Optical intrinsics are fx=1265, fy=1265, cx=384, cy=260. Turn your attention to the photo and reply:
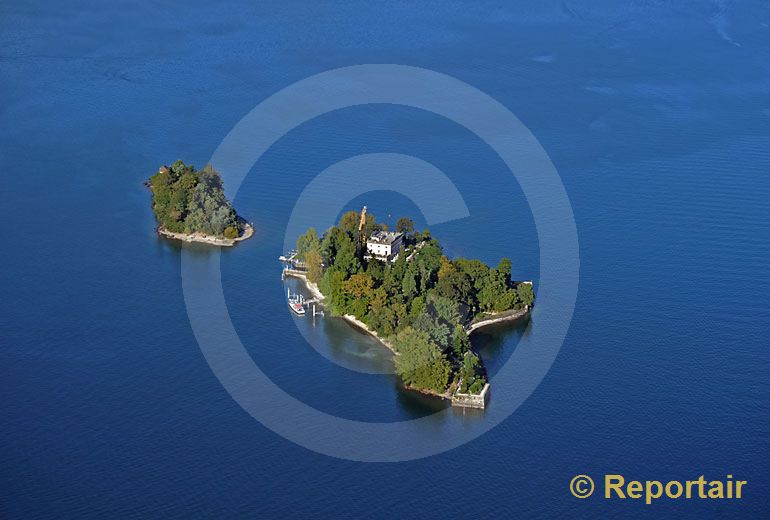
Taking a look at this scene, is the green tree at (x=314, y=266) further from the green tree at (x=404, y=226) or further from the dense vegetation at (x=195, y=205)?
the dense vegetation at (x=195, y=205)

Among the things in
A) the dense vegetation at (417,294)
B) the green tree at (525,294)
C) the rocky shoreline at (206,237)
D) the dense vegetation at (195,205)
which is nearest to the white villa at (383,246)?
the dense vegetation at (417,294)

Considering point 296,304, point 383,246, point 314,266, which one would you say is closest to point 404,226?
point 383,246

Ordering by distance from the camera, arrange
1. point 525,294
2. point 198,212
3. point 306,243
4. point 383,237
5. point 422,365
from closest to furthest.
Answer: point 422,365, point 525,294, point 306,243, point 383,237, point 198,212

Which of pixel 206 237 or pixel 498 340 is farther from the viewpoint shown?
pixel 206 237

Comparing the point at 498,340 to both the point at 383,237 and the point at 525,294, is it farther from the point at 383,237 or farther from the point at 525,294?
the point at 383,237

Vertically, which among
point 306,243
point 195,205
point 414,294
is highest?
point 195,205

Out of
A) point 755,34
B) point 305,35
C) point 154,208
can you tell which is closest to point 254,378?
point 154,208

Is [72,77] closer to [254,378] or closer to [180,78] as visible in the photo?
[180,78]
